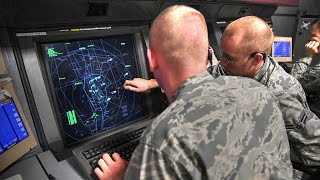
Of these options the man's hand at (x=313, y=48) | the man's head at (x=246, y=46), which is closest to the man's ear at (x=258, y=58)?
the man's head at (x=246, y=46)

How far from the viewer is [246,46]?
1.56m

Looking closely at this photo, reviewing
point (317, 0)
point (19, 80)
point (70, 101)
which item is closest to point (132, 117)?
point (70, 101)

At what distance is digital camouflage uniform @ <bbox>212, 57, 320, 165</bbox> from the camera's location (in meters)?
1.42

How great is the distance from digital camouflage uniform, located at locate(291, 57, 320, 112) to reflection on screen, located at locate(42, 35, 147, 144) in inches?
64.7

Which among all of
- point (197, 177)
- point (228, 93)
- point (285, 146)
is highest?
point (228, 93)

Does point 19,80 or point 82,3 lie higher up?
point 82,3

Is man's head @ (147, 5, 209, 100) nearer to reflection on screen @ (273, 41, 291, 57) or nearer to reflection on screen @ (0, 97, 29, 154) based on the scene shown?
reflection on screen @ (0, 97, 29, 154)

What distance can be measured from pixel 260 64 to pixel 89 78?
965mm

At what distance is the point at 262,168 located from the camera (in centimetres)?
84

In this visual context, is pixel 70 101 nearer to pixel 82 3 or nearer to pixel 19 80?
pixel 19 80

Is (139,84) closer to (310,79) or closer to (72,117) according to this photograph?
(72,117)

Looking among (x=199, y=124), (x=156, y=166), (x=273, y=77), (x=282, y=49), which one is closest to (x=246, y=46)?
(x=273, y=77)

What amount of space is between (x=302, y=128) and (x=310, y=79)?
1.25 meters

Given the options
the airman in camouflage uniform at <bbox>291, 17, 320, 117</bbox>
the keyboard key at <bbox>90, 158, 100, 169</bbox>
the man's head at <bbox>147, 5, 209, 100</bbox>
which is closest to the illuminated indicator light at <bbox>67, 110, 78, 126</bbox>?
the keyboard key at <bbox>90, 158, 100, 169</bbox>
